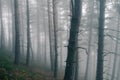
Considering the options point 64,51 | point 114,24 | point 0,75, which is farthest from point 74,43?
point 64,51

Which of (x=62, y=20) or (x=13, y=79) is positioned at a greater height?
(x=62, y=20)

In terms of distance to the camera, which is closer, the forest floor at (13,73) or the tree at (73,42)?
the tree at (73,42)

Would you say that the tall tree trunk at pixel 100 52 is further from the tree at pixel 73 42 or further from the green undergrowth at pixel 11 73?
the green undergrowth at pixel 11 73

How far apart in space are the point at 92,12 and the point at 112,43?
12.8 meters

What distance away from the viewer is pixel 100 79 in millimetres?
13078

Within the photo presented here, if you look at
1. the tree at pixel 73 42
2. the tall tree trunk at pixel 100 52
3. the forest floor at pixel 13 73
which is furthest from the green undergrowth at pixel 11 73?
the tall tree trunk at pixel 100 52

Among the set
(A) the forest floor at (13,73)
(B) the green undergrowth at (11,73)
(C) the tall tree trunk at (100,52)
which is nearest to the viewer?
(B) the green undergrowth at (11,73)

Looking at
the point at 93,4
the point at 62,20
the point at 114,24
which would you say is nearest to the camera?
the point at 93,4

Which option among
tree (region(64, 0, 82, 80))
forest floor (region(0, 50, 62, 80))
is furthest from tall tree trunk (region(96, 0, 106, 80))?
forest floor (region(0, 50, 62, 80))

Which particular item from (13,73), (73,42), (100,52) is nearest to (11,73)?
(13,73)

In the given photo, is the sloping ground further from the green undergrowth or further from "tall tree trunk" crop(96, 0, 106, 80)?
"tall tree trunk" crop(96, 0, 106, 80)

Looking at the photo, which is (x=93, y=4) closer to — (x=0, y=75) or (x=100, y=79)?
(x=100, y=79)

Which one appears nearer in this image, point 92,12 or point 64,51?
point 92,12

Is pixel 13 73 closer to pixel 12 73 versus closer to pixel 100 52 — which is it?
pixel 12 73
